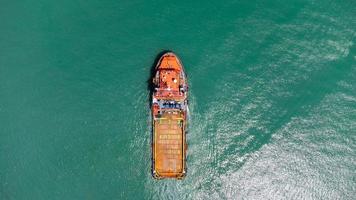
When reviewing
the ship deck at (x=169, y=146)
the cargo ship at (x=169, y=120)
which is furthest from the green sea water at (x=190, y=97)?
the ship deck at (x=169, y=146)

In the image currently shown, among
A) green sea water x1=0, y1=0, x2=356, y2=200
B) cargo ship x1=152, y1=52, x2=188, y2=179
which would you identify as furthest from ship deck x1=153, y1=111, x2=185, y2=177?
green sea water x1=0, y1=0, x2=356, y2=200

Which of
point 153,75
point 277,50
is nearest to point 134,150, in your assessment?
point 153,75

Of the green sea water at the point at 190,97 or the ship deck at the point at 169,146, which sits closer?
the ship deck at the point at 169,146

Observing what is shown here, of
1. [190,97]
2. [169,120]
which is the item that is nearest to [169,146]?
[169,120]

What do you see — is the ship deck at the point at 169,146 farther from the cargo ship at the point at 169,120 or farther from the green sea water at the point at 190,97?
the green sea water at the point at 190,97

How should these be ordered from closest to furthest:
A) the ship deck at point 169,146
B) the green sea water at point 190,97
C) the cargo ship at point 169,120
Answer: the ship deck at point 169,146 < the cargo ship at point 169,120 < the green sea water at point 190,97

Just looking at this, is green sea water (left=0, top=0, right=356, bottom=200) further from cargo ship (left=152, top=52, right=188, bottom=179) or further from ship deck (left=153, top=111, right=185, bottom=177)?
ship deck (left=153, top=111, right=185, bottom=177)

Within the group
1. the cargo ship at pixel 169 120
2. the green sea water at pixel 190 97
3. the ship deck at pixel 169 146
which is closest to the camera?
the ship deck at pixel 169 146

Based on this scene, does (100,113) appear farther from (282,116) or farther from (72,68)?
(282,116)
